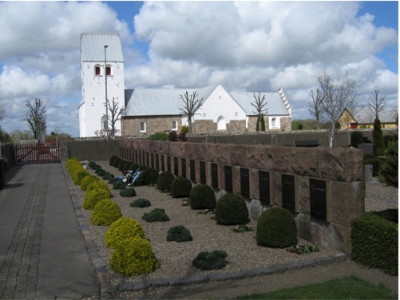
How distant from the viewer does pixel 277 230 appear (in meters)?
8.56

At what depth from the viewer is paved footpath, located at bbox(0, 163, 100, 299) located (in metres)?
6.74

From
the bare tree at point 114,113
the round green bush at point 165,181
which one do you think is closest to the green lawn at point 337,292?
the round green bush at point 165,181

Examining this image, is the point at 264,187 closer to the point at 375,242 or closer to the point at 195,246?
the point at 195,246

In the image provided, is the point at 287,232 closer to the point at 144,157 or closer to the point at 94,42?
the point at 144,157

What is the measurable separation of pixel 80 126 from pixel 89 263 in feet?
192

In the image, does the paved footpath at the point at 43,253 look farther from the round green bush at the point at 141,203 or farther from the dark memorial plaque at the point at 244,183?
the dark memorial plaque at the point at 244,183

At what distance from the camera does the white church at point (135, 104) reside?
195 feet

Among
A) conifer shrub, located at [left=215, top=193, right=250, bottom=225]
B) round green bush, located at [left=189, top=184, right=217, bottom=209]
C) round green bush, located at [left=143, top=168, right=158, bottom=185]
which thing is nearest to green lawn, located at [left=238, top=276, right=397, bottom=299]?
conifer shrub, located at [left=215, top=193, right=250, bottom=225]

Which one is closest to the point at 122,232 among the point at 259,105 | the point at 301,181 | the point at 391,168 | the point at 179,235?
the point at 179,235

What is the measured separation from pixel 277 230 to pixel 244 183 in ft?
11.3

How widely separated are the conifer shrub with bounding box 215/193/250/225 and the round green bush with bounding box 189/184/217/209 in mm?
2138

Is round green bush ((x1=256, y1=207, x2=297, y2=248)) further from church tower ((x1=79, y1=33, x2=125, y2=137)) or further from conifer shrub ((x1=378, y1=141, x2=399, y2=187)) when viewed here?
church tower ((x1=79, y1=33, x2=125, y2=137))

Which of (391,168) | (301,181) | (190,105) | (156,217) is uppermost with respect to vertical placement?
(190,105)

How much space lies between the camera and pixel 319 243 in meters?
8.68
